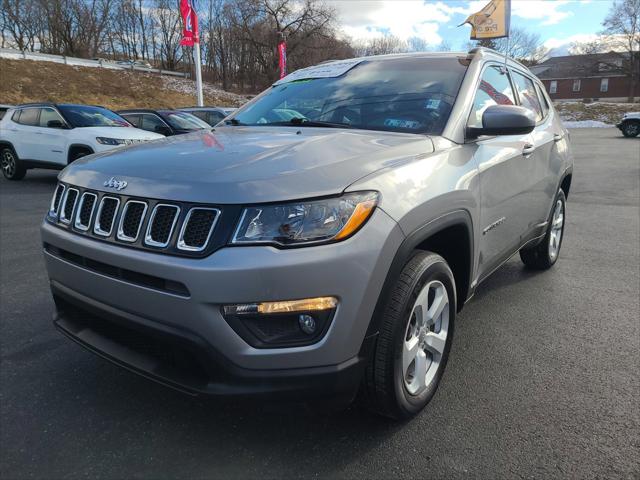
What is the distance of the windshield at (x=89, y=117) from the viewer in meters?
10.1

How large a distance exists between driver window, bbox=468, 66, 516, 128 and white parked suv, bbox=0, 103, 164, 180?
7.42 meters

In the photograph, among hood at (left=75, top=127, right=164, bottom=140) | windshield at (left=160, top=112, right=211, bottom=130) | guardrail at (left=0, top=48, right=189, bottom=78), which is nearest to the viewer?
hood at (left=75, top=127, right=164, bottom=140)

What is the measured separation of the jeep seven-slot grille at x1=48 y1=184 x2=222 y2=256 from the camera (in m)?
1.82

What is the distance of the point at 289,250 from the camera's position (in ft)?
5.83

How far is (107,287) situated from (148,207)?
397mm

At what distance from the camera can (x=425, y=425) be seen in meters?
2.37

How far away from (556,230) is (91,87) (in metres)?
41.6

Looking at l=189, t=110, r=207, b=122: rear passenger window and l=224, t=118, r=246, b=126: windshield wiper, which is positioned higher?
l=189, t=110, r=207, b=122: rear passenger window

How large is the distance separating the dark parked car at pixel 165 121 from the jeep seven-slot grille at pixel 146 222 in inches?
375

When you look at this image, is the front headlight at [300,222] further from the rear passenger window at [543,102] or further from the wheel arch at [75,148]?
the wheel arch at [75,148]

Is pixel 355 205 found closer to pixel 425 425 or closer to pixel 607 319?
pixel 425 425

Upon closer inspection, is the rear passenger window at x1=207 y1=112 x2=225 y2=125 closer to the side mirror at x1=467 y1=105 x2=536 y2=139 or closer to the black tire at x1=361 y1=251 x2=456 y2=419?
the side mirror at x1=467 y1=105 x2=536 y2=139

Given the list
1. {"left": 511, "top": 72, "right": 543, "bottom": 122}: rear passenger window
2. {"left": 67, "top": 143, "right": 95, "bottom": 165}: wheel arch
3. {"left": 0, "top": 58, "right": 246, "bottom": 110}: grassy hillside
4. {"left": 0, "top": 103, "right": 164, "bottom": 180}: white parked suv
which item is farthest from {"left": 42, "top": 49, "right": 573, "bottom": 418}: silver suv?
{"left": 0, "top": 58, "right": 246, "bottom": 110}: grassy hillside

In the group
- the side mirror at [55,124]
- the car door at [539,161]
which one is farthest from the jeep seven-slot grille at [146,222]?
the side mirror at [55,124]
